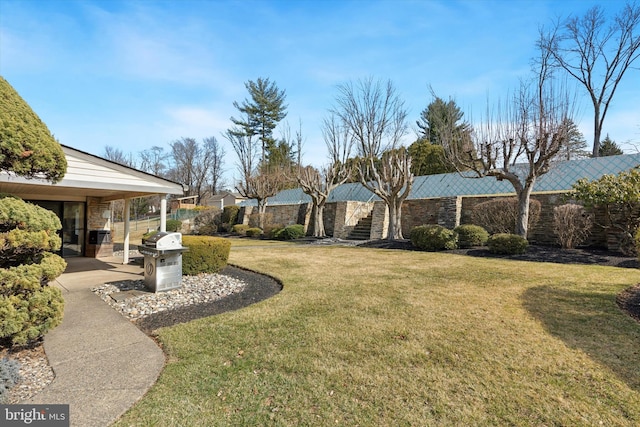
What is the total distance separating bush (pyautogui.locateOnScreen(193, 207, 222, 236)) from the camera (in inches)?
882

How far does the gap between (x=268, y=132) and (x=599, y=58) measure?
25366mm

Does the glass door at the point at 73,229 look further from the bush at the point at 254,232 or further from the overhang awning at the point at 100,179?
the bush at the point at 254,232

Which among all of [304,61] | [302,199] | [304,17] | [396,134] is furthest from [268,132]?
[304,17]

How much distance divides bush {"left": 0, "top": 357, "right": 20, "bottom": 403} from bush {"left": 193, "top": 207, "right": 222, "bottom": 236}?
20408 mm

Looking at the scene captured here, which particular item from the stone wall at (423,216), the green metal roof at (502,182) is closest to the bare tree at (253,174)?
the stone wall at (423,216)

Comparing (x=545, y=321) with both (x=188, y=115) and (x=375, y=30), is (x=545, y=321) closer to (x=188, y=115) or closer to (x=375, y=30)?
(x=375, y=30)

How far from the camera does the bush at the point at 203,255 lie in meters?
6.64

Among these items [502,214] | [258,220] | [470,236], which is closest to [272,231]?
[258,220]

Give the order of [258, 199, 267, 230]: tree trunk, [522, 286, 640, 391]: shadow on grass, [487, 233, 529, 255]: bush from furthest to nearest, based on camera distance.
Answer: [258, 199, 267, 230]: tree trunk → [487, 233, 529, 255]: bush → [522, 286, 640, 391]: shadow on grass

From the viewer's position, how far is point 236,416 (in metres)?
2.19

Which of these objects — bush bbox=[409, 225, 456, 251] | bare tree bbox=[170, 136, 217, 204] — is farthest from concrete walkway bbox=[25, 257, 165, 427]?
bare tree bbox=[170, 136, 217, 204]

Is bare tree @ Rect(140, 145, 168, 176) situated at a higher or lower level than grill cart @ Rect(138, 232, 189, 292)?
higher

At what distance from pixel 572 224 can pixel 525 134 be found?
3.23 metres

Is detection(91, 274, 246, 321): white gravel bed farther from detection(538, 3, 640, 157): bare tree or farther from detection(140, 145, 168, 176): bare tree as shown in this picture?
detection(140, 145, 168, 176): bare tree
